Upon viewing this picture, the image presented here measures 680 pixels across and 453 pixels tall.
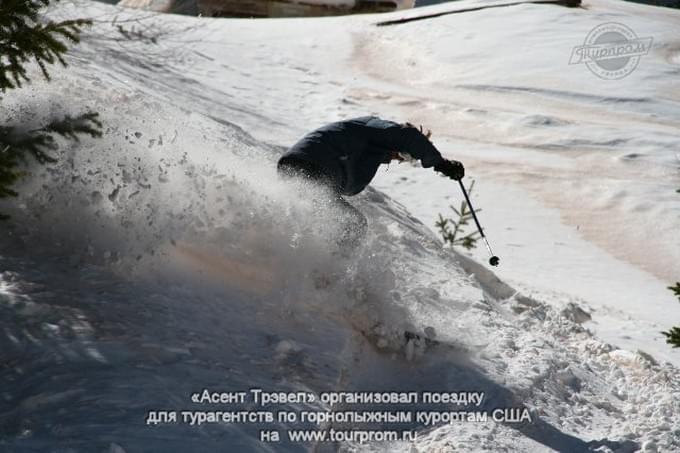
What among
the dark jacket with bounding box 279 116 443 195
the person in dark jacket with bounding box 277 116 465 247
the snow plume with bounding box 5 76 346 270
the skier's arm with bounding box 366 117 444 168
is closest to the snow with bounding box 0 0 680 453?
the snow plume with bounding box 5 76 346 270

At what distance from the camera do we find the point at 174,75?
15938 millimetres

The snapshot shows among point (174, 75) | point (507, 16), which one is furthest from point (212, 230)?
point (507, 16)

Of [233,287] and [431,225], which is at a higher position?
[233,287]

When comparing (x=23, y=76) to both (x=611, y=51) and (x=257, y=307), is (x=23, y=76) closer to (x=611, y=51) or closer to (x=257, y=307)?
(x=257, y=307)

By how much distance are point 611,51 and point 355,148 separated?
558 inches

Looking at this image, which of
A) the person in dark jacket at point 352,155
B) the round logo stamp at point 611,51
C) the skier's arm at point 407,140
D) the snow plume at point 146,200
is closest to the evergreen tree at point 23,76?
the snow plume at point 146,200

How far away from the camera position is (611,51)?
61.7 feet

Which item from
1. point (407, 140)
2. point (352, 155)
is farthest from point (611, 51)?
point (352, 155)

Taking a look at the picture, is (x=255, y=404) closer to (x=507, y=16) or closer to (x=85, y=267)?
(x=85, y=267)

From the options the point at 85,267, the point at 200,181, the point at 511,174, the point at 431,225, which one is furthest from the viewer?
the point at 511,174

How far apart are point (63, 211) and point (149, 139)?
0.95m

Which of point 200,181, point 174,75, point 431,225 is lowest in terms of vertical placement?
point 431,225

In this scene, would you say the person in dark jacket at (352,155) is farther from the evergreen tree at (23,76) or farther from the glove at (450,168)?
the evergreen tree at (23,76)

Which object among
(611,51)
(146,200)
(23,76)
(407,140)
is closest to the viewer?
(23,76)
